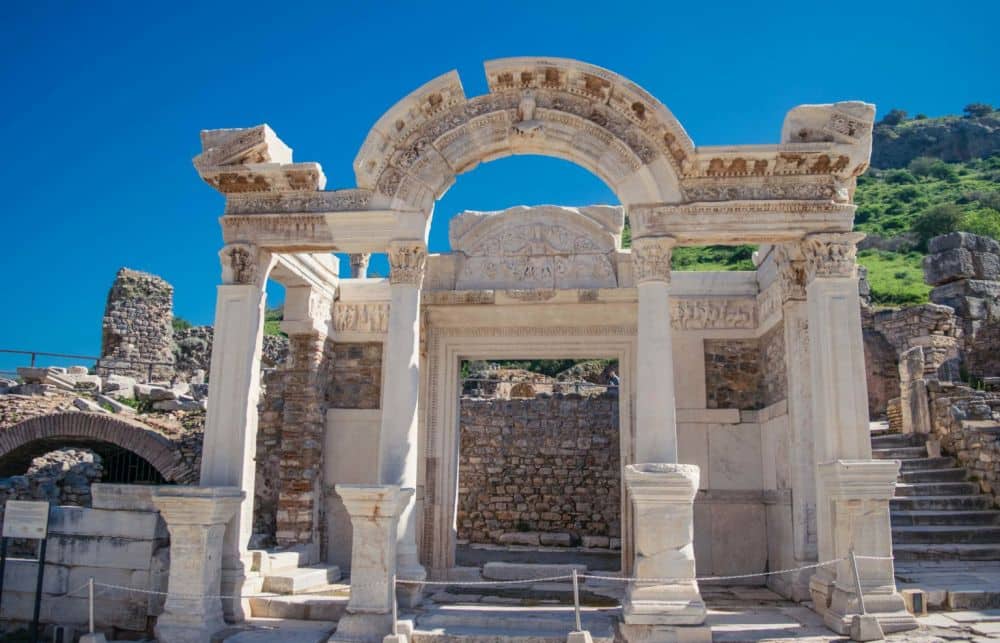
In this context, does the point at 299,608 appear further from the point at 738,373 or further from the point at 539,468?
the point at 539,468

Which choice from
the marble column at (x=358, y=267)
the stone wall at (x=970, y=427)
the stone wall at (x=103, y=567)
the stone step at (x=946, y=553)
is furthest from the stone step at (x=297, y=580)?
the stone wall at (x=970, y=427)

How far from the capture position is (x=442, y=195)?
9508mm

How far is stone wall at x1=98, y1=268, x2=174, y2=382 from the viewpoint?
23891 millimetres

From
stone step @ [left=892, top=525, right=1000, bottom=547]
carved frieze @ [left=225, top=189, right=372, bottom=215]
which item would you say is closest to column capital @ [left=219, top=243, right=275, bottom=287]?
carved frieze @ [left=225, top=189, right=372, bottom=215]

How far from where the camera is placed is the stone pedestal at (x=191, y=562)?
25.3ft

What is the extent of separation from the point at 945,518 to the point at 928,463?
191 centimetres

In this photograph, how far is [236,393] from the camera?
905cm

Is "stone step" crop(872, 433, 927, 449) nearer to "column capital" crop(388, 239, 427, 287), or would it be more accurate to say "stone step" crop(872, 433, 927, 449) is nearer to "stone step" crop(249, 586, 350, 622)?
"column capital" crop(388, 239, 427, 287)

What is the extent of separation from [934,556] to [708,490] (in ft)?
10.2

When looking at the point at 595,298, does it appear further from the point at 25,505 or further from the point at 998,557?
the point at 25,505

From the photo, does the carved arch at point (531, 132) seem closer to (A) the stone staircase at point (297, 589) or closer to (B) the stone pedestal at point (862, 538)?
(B) the stone pedestal at point (862, 538)

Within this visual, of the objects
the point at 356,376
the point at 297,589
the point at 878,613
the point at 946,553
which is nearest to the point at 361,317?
the point at 356,376

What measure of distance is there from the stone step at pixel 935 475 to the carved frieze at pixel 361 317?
28.7ft

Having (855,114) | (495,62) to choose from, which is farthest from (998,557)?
(495,62)
